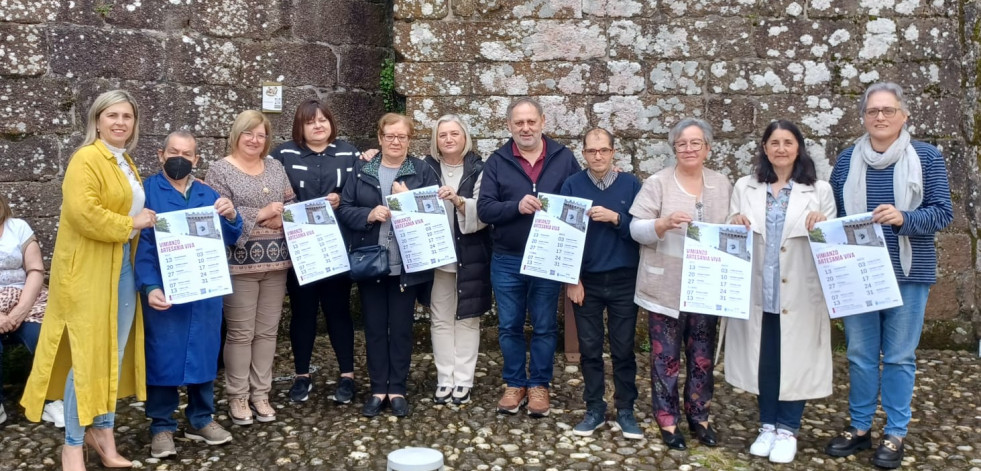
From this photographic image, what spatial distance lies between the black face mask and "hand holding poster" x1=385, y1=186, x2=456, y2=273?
1083 millimetres

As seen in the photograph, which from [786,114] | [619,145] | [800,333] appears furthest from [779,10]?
[800,333]

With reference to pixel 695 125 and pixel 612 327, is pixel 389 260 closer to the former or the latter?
pixel 612 327

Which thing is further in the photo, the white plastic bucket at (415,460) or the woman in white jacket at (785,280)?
the woman in white jacket at (785,280)

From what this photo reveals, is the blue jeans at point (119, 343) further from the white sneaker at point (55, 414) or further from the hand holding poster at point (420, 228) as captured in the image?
the hand holding poster at point (420, 228)

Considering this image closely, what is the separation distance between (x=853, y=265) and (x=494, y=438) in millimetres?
2012

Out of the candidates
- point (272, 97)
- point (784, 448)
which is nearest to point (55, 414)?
point (272, 97)

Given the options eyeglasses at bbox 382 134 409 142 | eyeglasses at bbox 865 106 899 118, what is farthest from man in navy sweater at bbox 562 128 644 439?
eyeglasses at bbox 865 106 899 118

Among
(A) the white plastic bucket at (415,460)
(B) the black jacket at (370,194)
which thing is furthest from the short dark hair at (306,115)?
(A) the white plastic bucket at (415,460)

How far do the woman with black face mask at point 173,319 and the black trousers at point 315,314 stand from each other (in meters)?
0.70

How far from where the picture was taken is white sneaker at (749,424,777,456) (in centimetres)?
402

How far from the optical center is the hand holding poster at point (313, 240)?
4359 millimetres

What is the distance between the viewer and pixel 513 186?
14.7 ft

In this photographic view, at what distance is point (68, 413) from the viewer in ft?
12.0

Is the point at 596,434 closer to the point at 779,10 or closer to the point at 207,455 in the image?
the point at 207,455
